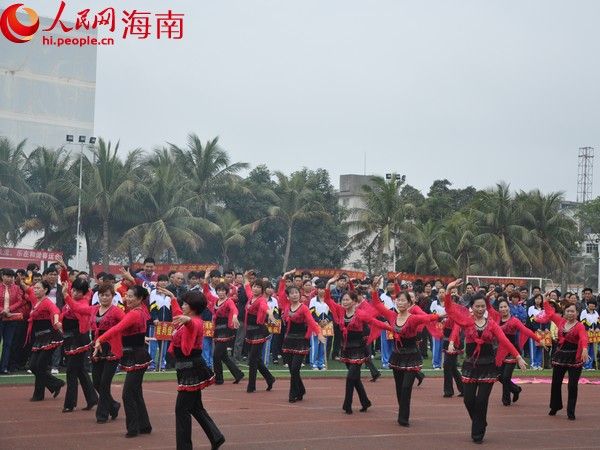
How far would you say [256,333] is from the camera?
17594 mm

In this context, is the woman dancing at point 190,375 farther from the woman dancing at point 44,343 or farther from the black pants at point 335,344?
the black pants at point 335,344

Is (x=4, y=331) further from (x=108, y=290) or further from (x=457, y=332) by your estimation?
(x=457, y=332)

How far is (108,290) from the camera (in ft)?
42.7

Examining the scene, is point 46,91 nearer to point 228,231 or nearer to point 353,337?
point 228,231

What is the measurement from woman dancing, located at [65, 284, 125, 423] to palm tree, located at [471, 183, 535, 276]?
136 feet

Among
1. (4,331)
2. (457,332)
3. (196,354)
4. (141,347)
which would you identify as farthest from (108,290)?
(4,331)

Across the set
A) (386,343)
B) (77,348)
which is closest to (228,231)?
(386,343)

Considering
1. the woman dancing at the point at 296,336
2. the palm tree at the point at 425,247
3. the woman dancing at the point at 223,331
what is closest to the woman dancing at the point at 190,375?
the woman dancing at the point at 296,336

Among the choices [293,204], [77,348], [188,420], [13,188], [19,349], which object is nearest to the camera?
[188,420]

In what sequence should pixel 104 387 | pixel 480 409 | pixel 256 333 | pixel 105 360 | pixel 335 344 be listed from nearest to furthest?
pixel 480 409 → pixel 104 387 → pixel 105 360 → pixel 256 333 → pixel 335 344

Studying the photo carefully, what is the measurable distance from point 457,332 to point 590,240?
2488 inches

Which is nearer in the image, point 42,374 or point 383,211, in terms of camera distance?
point 42,374

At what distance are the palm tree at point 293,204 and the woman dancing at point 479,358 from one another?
4428cm

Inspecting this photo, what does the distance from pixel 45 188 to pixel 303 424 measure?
38469 mm
